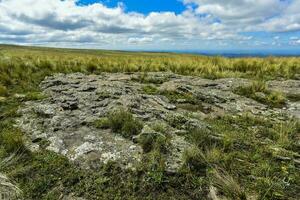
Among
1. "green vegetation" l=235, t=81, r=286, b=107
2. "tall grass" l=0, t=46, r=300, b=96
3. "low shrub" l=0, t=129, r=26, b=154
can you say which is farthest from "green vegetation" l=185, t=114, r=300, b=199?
"tall grass" l=0, t=46, r=300, b=96

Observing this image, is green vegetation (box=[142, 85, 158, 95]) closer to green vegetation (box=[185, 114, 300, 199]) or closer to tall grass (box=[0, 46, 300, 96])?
green vegetation (box=[185, 114, 300, 199])

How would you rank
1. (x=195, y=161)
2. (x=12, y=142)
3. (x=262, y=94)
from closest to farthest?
(x=195, y=161)
(x=12, y=142)
(x=262, y=94)

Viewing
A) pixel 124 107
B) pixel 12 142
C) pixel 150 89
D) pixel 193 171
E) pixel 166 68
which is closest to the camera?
pixel 193 171

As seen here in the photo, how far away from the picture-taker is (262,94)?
9.83m

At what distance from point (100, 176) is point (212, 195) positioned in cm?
176

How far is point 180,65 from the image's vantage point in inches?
619

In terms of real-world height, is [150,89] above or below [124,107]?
below

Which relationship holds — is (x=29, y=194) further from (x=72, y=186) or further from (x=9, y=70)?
(x=9, y=70)

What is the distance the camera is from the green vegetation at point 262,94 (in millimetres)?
9164

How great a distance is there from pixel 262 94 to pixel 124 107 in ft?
16.7

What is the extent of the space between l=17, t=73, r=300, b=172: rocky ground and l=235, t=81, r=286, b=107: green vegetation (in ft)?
0.92

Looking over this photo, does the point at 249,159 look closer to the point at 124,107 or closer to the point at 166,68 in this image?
the point at 124,107

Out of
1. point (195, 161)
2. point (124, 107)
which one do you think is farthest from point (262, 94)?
point (195, 161)

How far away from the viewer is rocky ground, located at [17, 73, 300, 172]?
5.43 m
